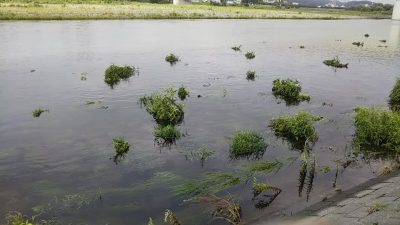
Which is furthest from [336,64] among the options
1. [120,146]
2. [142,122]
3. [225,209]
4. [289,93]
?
[225,209]

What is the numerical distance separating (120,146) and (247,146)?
281 inches

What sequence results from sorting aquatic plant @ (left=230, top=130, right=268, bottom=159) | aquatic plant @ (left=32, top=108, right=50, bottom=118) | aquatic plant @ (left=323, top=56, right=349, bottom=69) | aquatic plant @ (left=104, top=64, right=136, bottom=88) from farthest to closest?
aquatic plant @ (left=323, top=56, right=349, bottom=69) < aquatic plant @ (left=104, top=64, right=136, bottom=88) < aquatic plant @ (left=32, top=108, right=50, bottom=118) < aquatic plant @ (left=230, top=130, right=268, bottom=159)

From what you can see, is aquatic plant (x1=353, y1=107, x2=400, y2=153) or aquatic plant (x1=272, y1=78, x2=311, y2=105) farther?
aquatic plant (x1=272, y1=78, x2=311, y2=105)

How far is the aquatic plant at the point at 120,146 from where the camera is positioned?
20908mm

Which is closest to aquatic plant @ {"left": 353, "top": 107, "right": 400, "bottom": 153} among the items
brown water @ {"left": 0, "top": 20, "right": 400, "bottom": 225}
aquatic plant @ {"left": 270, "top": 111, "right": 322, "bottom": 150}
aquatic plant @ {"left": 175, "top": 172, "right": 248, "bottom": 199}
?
brown water @ {"left": 0, "top": 20, "right": 400, "bottom": 225}

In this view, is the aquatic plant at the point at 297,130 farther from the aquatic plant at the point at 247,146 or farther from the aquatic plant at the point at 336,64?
the aquatic plant at the point at 336,64

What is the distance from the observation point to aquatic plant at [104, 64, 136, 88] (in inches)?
1486

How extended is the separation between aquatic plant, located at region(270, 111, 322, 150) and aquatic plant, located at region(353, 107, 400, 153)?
109 inches

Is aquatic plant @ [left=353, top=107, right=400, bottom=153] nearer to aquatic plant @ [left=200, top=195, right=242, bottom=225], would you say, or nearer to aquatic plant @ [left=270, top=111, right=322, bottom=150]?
aquatic plant @ [left=270, top=111, right=322, bottom=150]

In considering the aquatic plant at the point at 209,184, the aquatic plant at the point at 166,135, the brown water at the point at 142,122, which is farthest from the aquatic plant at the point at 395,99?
the aquatic plant at the point at 209,184

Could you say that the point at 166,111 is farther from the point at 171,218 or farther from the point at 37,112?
the point at 171,218

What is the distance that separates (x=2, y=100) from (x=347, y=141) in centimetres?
2594

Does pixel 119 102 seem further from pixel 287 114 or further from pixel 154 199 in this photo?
pixel 154 199

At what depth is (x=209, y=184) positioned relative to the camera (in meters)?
17.7
